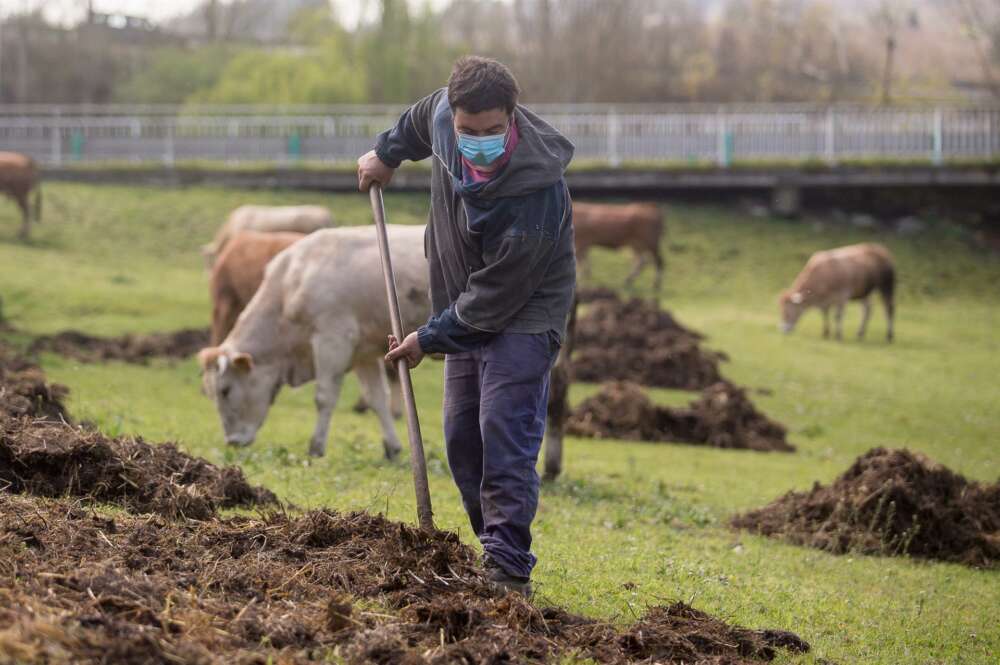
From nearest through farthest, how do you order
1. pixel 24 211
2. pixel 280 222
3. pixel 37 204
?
pixel 280 222, pixel 24 211, pixel 37 204

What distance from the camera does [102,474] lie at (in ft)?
23.6

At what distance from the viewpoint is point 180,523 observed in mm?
6574

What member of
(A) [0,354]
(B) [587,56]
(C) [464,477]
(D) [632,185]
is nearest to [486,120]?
(C) [464,477]

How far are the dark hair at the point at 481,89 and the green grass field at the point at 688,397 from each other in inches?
88.4

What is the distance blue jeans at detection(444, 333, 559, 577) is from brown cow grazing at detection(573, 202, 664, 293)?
26155 millimetres

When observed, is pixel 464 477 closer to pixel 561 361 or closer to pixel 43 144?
pixel 561 361

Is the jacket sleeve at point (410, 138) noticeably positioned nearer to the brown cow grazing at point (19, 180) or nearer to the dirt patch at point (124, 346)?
the dirt patch at point (124, 346)

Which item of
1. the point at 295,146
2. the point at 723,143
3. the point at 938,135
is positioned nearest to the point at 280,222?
the point at 295,146

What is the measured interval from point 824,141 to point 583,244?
34.7 ft

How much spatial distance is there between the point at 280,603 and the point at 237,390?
23.3 ft

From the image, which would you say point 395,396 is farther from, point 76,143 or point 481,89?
point 76,143

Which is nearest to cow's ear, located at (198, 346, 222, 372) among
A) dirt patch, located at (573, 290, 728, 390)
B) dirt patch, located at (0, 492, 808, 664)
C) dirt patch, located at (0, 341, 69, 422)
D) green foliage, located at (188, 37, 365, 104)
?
dirt patch, located at (0, 341, 69, 422)

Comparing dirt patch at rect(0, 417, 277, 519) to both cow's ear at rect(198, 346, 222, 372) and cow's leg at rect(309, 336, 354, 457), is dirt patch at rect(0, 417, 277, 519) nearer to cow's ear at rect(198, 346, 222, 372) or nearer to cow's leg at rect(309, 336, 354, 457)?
Result: cow's leg at rect(309, 336, 354, 457)

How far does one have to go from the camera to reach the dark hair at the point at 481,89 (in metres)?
5.88
